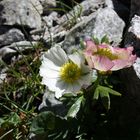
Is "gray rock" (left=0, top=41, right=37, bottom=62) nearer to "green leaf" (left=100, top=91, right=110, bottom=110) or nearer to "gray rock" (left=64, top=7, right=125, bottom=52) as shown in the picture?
"gray rock" (left=64, top=7, right=125, bottom=52)

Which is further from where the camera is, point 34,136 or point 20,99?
point 20,99

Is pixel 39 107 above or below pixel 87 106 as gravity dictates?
below

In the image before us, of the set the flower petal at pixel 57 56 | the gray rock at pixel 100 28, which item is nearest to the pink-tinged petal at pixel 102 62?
the flower petal at pixel 57 56

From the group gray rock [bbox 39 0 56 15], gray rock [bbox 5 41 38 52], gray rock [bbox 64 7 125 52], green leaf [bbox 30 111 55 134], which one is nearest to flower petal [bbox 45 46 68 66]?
green leaf [bbox 30 111 55 134]

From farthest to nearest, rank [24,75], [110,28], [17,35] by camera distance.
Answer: [17,35], [24,75], [110,28]

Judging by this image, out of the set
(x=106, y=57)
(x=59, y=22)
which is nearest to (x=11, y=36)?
(x=59, y=22)

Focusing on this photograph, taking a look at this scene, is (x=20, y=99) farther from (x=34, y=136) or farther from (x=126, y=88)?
(x=126, y=88)

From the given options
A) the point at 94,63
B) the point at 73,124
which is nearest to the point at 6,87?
the point at 73,124
